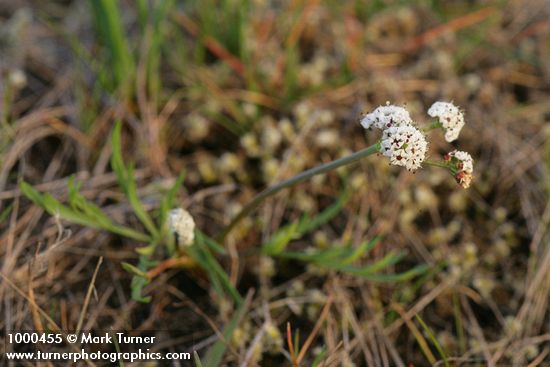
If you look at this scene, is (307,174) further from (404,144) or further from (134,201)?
Result: (134,201)

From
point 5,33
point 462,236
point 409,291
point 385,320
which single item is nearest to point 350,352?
point 385,320

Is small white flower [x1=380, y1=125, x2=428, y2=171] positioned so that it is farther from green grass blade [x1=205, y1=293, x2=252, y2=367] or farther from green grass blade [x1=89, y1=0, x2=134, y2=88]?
green grass blade [x1=89, y1=0, x2=134, y2=88]

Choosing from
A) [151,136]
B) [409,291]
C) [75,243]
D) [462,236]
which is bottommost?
[409,291]

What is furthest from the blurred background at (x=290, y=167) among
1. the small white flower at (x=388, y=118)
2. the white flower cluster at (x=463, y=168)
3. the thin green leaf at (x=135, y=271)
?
the small white flower at (x=388, y=118)

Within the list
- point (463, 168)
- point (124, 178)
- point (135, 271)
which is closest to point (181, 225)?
point (135, 271)

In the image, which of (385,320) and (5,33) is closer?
(385,320)

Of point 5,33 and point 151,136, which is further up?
point 5,33

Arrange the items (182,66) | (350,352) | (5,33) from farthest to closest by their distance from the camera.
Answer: (5,33) → (182,66) → (350,352)

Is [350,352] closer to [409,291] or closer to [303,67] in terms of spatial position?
[409,291]
